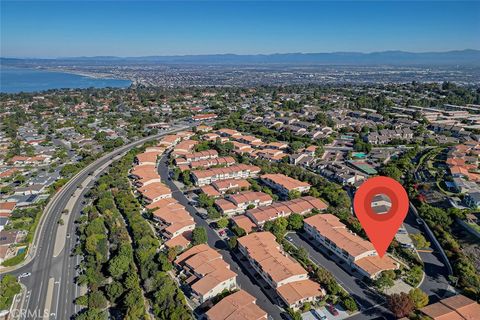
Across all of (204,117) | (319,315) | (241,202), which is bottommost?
(319,315)

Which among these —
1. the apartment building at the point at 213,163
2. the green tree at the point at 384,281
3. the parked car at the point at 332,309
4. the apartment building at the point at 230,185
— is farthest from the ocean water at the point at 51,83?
the parked car at the point at 332,309

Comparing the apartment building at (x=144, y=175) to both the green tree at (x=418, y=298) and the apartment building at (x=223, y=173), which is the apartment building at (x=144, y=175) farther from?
the green tree at (x=418, y=298)

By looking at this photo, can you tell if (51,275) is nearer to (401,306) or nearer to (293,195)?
(293,195)

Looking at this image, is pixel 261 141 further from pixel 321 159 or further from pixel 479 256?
pixel 479 256

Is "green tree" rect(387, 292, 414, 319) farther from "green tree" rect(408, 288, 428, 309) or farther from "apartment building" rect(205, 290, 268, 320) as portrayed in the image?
"apartment building" rect(205, 290, 268, 320)

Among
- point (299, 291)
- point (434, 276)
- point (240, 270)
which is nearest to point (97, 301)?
point (240, 270)

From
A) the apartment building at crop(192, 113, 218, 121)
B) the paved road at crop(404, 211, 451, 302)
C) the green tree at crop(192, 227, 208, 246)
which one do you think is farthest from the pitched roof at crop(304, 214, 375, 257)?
the apartment building at crop(192, 113, 218, 121)
